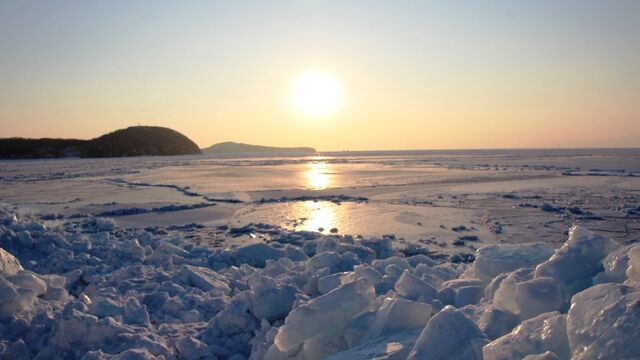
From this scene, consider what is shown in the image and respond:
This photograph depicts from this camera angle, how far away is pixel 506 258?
138 inches

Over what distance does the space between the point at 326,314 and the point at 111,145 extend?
88.0m

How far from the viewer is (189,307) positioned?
432 cm

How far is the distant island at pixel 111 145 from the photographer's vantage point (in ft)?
238

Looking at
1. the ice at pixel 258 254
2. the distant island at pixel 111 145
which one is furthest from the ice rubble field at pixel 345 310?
the distant island at pixel 111 145

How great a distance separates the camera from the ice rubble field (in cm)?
207

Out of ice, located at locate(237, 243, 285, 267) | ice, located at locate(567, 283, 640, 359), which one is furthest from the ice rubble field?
ice, located at locate(237, 243, 285, 267)

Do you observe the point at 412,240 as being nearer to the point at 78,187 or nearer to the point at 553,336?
the point at 553,336

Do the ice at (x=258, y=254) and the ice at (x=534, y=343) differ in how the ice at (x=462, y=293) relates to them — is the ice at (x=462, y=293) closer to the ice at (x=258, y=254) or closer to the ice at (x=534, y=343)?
the ice at (x=534, y=343)

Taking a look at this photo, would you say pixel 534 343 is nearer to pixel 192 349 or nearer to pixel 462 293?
pixel 462 293

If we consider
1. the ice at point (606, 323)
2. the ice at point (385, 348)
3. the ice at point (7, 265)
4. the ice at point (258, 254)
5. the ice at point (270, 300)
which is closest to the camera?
the ice at point (606, 323)

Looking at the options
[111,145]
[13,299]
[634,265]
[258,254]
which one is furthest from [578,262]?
[111,145]

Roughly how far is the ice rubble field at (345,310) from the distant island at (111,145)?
3022 inches

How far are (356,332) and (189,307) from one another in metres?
2.05

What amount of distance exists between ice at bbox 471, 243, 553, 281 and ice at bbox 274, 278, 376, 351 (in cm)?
90
